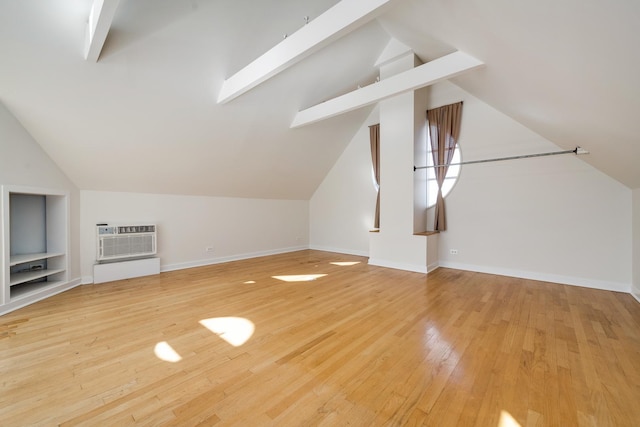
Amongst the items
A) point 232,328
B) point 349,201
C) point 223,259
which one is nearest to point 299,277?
point 232,328

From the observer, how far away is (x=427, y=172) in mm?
5133

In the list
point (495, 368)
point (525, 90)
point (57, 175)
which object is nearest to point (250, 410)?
point (495, 368)

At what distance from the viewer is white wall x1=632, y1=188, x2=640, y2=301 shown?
325cm

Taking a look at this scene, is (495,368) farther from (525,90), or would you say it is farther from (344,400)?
(525,90)

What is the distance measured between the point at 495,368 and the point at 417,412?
84cm

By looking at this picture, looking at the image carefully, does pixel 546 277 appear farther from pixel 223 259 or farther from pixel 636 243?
pixel 223 259

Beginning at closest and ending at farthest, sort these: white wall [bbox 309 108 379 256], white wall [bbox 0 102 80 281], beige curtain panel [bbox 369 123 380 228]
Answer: white wall [bbox 0 102 80 281]
beige curtain panel [bbox 369 123 380 228]
white wall [bbox 309 108 379 256]

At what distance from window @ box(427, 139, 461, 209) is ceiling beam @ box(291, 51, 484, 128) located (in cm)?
180

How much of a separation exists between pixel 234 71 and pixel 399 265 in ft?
14.1

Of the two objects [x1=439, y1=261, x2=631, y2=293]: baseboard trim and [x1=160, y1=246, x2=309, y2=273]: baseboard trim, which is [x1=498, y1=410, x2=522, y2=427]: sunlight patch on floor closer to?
[x1=439, y1=261, x2=631, y2=293]: baseboard trim

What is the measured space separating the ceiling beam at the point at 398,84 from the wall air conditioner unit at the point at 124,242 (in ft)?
11.1

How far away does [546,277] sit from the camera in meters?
4.06

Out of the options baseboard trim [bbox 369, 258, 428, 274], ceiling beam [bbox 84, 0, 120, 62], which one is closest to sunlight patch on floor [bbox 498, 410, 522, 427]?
baseboard trim [bbox 369, 258, 428, 274]

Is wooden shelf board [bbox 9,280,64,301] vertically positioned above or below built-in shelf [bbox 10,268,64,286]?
below
